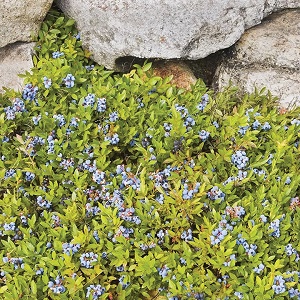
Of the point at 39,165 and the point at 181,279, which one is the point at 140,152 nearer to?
the point at 39,165

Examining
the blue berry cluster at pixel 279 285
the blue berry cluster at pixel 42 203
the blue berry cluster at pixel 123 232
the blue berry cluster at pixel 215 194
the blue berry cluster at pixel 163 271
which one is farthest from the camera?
the blue berry cluster at pixel 42 203

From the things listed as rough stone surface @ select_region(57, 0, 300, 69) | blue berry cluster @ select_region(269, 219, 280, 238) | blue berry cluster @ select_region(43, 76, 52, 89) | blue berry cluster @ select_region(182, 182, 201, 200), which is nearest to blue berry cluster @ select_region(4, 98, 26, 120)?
blue berry cluster @ select_region(43, 76, 52, 89)

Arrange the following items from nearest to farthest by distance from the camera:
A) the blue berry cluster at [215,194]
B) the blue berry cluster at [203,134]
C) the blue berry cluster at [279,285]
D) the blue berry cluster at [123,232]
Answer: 1. the blue berry cluster at [279,285]
2. the blue berry cluster at [123,232]
3. the blue berry cluster at [215,194]
4. the blue berry cluster at [203,134]

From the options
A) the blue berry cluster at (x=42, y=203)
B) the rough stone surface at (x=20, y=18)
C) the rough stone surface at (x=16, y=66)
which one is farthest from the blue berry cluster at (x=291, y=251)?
the rough stone surface at (x=20, y=18)

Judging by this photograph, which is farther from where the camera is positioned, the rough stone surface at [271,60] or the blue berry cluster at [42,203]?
the rough stone surface at [271,60]

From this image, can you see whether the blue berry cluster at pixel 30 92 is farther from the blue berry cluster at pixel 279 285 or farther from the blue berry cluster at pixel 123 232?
the blue berry cluster at pixel 279 285

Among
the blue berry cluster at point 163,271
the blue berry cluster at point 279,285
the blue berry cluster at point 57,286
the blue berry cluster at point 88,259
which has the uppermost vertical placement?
the blue berry cluster at point 88,259

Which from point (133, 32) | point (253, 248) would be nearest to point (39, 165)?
point (133, 32)
